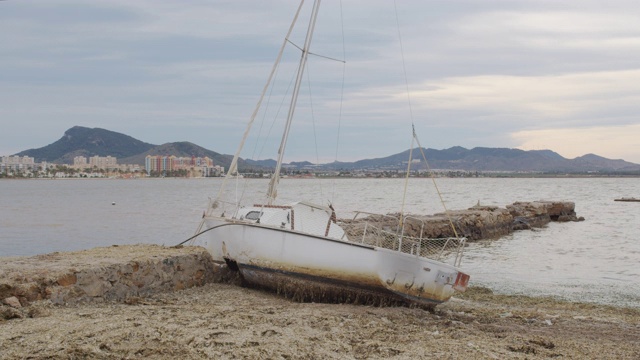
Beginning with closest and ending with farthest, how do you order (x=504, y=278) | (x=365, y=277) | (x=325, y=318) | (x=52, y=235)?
1. (x=325, y=318)
2. (x=365, y=277)
3. (x=504, y=278)
4. (x=52, y=235)

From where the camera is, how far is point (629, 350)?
10.1 m

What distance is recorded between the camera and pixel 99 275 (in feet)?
38.6

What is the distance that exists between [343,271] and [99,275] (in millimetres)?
4336

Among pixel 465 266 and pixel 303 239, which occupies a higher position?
pixel 303 239

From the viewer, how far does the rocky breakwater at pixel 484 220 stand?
34.1 meters

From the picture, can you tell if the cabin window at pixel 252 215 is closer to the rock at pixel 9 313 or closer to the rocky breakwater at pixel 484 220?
the rock at pixel 9 313

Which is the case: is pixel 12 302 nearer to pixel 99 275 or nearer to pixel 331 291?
pixel 99 275

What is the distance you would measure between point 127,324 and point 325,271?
4.68 meters

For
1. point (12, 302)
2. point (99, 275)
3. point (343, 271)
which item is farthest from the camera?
point (343, 271)

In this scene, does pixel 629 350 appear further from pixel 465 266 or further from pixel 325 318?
pixel 465 266


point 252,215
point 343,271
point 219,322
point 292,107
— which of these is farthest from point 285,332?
Answer: point 292,107

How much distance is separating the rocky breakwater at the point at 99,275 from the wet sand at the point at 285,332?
25 centimetres

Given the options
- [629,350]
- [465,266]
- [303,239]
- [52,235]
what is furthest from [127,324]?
[52,235]

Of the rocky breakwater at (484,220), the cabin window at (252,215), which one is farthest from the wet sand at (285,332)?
the rocky breakwater at (484,220)
